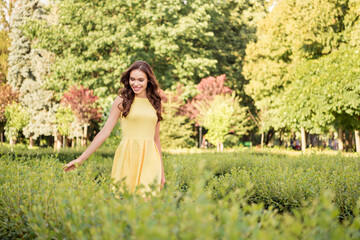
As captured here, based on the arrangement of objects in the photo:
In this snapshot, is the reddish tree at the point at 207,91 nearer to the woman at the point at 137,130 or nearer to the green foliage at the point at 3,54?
the woman at the point at 137,130

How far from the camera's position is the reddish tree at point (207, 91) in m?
24.0

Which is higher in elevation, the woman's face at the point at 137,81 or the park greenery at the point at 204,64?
the park greenery at the point at 204,64

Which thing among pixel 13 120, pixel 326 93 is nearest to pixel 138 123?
pixel 326 93

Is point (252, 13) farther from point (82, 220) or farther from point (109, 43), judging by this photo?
point (82, 220)

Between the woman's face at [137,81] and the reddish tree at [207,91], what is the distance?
19.4m

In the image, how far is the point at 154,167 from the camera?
157 inches

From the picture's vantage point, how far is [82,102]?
22.7 meters

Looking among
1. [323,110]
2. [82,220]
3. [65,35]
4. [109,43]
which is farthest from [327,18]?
[82,220]

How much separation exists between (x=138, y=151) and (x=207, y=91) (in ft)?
66.2

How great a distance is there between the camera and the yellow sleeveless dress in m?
3.96

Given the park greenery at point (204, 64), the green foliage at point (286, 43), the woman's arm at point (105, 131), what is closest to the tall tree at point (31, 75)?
the park greenery at point (204, 64)

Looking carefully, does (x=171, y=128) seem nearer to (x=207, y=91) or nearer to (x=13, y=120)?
(x=207, y=91)

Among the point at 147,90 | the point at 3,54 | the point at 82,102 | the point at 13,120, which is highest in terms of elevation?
the point at 3,54

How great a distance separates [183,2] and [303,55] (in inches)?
326
